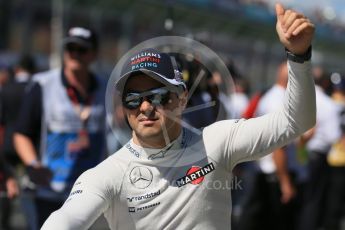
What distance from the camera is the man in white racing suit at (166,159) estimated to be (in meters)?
2.92

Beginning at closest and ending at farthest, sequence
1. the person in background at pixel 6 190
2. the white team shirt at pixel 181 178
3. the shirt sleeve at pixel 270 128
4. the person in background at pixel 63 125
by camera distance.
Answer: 1. the shirt sleeve at pixel 270 128
2. the white team shirt at pixel 181 178
3. the person in background at pixel 63 125
4. the person in background at pixel 6 190

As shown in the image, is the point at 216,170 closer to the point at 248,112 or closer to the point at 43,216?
the point at 43,216

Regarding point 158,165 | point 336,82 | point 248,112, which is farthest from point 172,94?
point 336,82

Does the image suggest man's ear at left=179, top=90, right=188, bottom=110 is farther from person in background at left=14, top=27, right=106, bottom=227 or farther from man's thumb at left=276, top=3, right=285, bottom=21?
person in background at left=14, top=27, right=106, bottom=227

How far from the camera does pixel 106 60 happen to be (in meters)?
39.3

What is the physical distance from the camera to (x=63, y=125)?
5.54 meters

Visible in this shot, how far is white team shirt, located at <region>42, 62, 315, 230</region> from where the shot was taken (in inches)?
115

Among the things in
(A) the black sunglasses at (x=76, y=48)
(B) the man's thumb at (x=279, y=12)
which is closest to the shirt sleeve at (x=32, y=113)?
(A) the black sunglasses at (x=76, y=48)

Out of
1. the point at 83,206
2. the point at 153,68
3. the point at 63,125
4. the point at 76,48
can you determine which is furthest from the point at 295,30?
the point at 76,48

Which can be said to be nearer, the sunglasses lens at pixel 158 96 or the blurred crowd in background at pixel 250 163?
the sunglasses lens at pixel 158 96

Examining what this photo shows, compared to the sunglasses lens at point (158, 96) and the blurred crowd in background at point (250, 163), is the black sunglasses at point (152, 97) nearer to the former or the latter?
the sunglasses lens at point (158, 96)

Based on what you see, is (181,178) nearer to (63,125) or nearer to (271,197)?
(63,125)

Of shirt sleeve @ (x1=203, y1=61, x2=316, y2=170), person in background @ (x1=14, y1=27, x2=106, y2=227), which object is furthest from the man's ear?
person in background @ (x1=14, y1=27, x2=106, y2=227)

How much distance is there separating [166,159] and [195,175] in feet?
0.38
